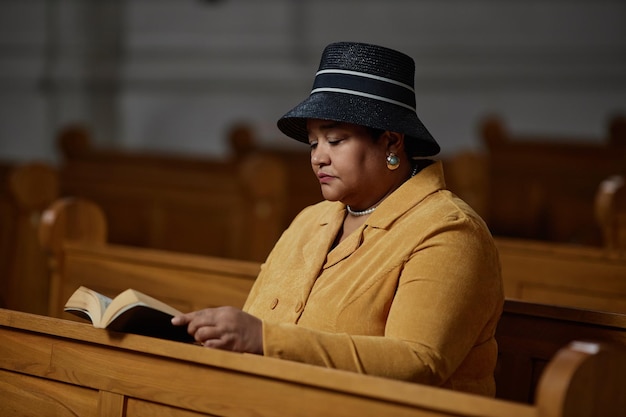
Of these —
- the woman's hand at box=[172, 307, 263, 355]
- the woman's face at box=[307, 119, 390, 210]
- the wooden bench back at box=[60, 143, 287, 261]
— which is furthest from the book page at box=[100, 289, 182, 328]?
the wooden bench back at box=[60, 143, 287, 261]

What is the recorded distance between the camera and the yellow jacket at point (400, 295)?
242cm

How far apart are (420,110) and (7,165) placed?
4.07 meters

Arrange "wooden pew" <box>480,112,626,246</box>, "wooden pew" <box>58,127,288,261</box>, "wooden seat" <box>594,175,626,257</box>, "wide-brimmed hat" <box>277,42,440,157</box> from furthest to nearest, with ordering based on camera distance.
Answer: "wooden pew" <box>480,112,626,246</box>
"wooden pew" <box>58,127,288,261</box>
"wooden seat" <box>594,175,626,257</box>
"wide-brimmed hat" <box>277,42,440,157</box>

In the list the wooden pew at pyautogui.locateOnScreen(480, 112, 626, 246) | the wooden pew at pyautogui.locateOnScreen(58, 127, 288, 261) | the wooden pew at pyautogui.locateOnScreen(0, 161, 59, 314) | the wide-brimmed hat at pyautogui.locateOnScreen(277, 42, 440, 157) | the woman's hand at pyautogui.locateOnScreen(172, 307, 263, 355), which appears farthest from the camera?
the wooden pew at pyautogui.locateOnScreen(480, 112, 626, 246)

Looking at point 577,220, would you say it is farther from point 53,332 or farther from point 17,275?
point 53,332

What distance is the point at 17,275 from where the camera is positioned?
191 inches

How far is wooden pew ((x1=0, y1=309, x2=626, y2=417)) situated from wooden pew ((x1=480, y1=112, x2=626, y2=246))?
4.14 meters

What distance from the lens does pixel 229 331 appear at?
2420 millimetres

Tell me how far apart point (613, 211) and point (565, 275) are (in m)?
0.95

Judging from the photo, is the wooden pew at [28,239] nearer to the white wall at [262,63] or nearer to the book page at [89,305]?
the book page at [89,305]

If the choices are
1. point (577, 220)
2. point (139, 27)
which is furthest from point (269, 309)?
point (139, 27)

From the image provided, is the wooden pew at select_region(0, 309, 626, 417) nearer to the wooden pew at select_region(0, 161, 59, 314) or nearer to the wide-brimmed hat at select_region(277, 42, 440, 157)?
the wide-brimmed hat at select_region(277, 42, 440, 157)

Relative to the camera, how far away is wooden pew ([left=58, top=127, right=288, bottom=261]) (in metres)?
5.50

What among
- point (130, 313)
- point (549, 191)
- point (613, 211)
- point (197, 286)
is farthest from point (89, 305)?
point (549, 191)
